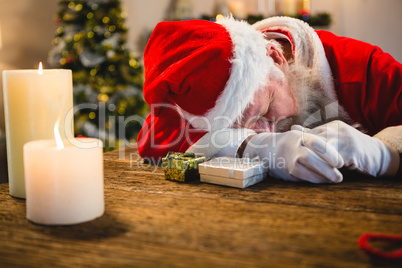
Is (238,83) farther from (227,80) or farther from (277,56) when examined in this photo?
(277,56)

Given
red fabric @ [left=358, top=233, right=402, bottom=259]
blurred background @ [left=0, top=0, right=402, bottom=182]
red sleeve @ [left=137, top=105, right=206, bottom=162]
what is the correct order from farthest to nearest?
1. blurred background @ [left=0, top=0, right=402, bottom=182]
2. red sleeve @ [left=137, top=105, right=206, bottom=162]
3. red fabric @ [left=358, top=233, right=402, bottom=259]

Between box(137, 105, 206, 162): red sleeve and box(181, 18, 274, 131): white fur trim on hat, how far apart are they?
4 centimetres

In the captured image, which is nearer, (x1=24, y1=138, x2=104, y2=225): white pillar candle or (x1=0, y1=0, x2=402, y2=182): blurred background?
(x1=24, y1=138, x2=104, y2=225): white pillar candle

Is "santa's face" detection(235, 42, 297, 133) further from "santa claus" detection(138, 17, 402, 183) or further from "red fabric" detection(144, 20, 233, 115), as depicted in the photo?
"red fabric" detection(144, 20, 233, 115)

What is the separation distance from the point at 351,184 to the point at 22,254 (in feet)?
1.70

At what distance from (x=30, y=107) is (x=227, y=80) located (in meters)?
0.38

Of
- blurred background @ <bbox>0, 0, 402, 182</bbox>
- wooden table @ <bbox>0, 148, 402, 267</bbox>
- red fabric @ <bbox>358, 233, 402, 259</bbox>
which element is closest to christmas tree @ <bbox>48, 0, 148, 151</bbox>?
blurred background @ <bbox>0, 0, 402, 182</bbox>

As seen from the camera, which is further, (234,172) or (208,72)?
(208,72)

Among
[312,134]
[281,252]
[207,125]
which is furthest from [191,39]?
[281,252]

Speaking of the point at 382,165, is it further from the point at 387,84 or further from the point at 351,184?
the point at 387,84

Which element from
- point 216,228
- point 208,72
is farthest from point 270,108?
point 216,228

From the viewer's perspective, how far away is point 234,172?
0.64 meters

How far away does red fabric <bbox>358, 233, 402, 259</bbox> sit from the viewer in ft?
1.24

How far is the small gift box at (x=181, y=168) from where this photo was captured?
2.27ft
